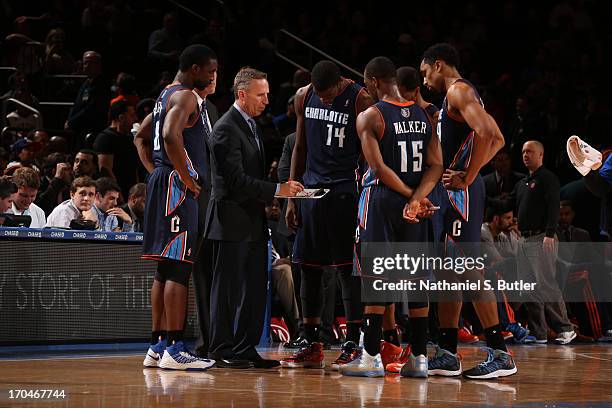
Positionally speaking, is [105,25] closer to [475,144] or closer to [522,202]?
[522,202]

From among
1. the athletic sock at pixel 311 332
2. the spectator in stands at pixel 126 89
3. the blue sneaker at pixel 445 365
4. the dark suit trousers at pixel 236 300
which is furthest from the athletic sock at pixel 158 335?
the spectator in stands at pixel 126 89

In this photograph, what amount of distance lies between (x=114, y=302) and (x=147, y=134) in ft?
7.09

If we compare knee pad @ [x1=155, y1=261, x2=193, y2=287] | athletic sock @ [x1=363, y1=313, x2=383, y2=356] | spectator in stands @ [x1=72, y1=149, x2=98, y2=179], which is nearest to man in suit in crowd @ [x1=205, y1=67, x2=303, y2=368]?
knee pad @ [x1=155, y1=261, x2=193, y2=287]

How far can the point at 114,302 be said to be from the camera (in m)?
9.66

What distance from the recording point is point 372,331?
283 inches

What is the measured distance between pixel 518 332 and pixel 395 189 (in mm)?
4894

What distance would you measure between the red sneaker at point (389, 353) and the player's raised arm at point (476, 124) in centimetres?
135

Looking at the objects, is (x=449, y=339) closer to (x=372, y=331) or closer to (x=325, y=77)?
(x=372, y=331)

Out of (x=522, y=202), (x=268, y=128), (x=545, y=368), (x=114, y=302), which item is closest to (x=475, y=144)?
(x=545, y=368)

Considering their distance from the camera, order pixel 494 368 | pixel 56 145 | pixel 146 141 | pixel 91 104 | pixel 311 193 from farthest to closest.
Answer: pixel 91 104 → pixel 56 145 → pixel 146 141 → pixel 311 193 → pixel 494 368

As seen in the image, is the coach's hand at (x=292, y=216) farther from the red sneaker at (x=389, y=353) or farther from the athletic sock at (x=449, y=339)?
the athletic sock at (x=449, y=339)

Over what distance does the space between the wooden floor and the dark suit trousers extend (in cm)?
34

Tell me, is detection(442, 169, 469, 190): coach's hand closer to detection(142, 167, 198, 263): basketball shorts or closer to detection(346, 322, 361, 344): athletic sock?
detection(346, 322, 361, 344): athletic sock

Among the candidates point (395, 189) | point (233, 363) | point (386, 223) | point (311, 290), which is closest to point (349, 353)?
point (311, 290)
